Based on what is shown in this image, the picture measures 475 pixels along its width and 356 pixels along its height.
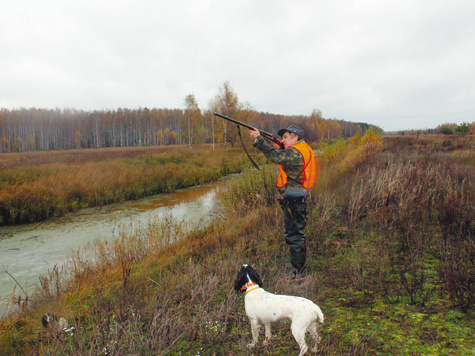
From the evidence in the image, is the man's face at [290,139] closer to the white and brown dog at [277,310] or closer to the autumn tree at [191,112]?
the white and brown dog at [277,310]

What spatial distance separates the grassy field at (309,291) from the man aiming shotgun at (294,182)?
298 mm

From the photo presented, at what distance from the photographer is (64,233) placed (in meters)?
Result: 7.62

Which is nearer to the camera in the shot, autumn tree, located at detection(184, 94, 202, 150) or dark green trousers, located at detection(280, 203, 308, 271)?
dark green trousers, located at detection(280, 203, 308, 271)

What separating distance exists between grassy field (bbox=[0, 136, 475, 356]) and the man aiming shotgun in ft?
0.98

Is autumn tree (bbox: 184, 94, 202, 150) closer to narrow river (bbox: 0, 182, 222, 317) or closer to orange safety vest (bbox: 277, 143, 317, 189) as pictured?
narrow river (bbox: 0, 182, 222, 317)

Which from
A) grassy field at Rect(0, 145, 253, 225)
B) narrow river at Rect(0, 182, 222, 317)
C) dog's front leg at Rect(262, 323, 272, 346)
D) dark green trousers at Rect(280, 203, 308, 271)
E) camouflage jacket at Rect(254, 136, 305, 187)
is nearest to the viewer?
dog's front leg at Rect(262, 323, 272, 346)

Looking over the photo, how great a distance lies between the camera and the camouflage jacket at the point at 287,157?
3.33 meters

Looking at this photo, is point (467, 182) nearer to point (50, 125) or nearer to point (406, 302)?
point (406, 302)

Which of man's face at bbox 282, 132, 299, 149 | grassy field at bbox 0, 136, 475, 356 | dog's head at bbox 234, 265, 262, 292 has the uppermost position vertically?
man's face at bbox 282, 132, 299, 149

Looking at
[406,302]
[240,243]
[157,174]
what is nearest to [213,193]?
[157,174]

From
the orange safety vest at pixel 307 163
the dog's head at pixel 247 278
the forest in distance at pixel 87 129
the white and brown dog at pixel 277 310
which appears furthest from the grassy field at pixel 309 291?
the forest in distance at pixel 87 129

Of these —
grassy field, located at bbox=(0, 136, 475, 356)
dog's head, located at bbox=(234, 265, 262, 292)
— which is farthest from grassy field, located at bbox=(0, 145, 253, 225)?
dog's head, located at bbox=(234, 265, 262, 292)

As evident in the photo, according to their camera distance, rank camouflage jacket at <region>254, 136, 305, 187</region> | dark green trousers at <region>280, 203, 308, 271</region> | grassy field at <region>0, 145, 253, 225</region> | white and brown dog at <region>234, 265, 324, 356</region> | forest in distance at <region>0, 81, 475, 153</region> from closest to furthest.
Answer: white and brown dog at <region>234, 265, 324, 356</region>, camouflage jacket at <region>254, 136, 305, 187</region>, dark green trousers at <region>280, 203, 308, 271</region>, grassy field at <region>0, 145, 253, 225</region>, forest in distance at <region>0, 81, 475, 153</region>

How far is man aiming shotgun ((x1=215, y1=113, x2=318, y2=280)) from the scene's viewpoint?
3.37 meters
